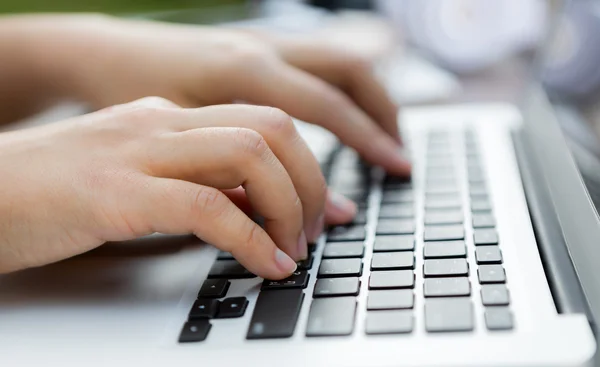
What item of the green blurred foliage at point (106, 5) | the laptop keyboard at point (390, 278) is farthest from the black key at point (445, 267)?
the green blurred foliage at point (106, 5)

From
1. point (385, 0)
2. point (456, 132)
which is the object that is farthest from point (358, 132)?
point (385, 0)

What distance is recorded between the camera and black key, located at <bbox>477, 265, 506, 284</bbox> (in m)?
0.39

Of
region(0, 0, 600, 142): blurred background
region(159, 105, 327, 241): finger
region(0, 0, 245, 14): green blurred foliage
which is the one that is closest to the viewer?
region(159, 105, 327, 241): finger

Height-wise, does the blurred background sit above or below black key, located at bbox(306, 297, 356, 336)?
above

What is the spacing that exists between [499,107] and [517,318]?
1.49 ft

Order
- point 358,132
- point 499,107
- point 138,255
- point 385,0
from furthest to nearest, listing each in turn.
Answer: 1. point 385,0
2. point 499,107
3. point 358,132
4. point 138,255

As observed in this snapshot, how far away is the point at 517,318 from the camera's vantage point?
354 mm

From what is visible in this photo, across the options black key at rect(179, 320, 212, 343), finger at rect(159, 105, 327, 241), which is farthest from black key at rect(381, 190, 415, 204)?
black key at rect(179, 320, 212, 343)

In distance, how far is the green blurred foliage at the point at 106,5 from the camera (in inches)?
44.6

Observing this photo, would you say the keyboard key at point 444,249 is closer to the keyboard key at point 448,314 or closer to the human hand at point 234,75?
the keyboard key at point 448,314

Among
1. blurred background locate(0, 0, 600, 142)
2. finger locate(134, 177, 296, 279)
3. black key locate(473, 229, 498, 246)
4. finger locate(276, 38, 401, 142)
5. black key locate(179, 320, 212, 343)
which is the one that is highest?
blurred background locate(0, 0, 600, 142)

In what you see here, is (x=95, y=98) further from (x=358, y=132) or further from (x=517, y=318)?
(x=517, y=318)

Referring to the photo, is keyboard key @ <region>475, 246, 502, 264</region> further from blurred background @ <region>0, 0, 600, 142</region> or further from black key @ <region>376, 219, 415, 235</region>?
blurred background @ <region>0, 0, 600, 142</region>

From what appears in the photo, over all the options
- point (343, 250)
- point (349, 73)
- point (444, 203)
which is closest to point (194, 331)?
point (343, 250)
